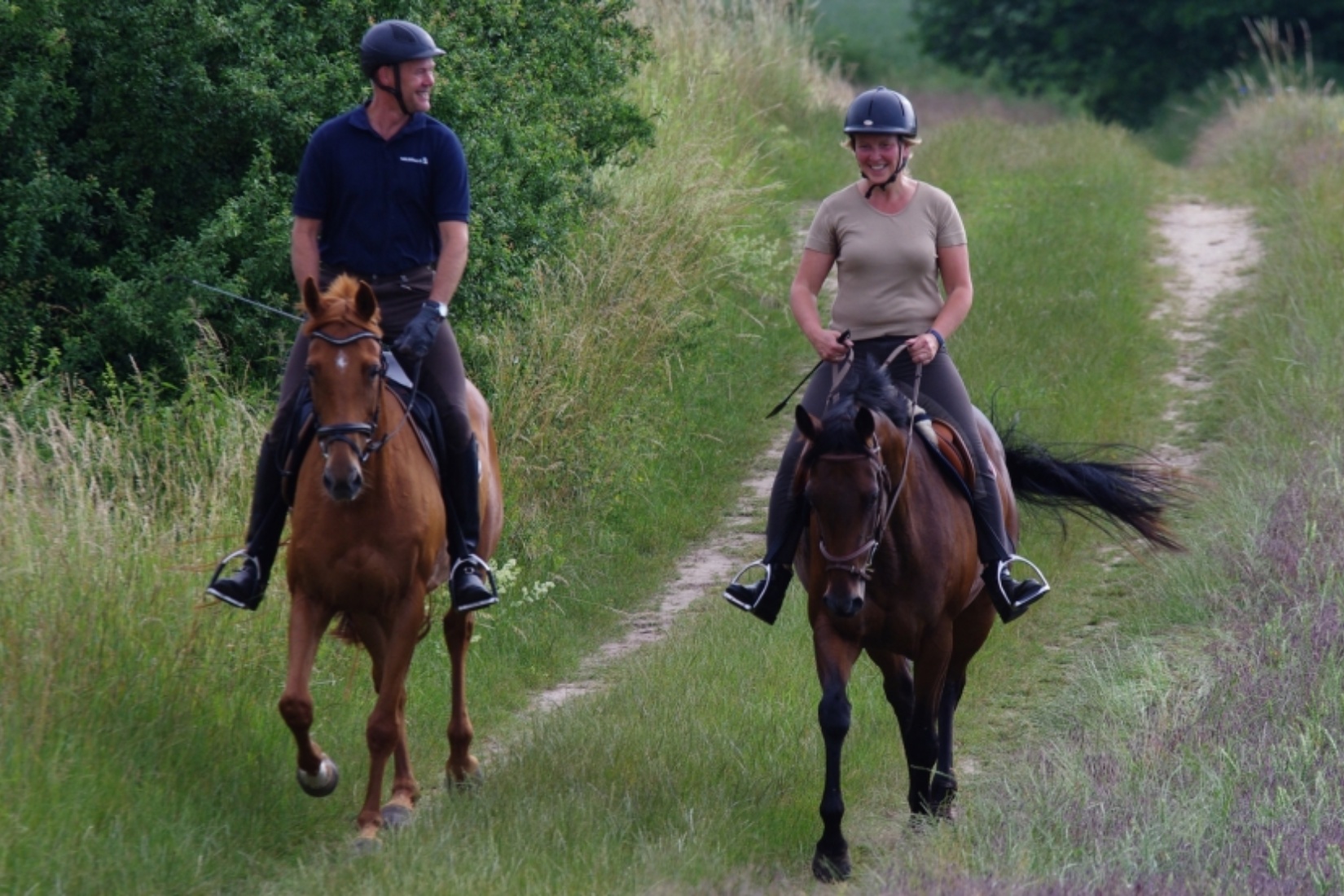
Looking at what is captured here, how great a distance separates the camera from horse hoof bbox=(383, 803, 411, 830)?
6.05 m

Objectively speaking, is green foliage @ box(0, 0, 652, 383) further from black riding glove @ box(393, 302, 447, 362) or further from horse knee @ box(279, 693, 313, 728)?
horse knee @ box(279, 693, 313, 728)

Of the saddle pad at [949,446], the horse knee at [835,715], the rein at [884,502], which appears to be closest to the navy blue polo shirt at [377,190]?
the rein at [884,502]

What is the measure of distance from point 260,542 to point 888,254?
2.61 metres

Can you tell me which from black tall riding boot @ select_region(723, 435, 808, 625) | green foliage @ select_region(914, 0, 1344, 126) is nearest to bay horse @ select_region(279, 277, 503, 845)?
black tall riding boot @ select_region(723, 435, 808, 625)

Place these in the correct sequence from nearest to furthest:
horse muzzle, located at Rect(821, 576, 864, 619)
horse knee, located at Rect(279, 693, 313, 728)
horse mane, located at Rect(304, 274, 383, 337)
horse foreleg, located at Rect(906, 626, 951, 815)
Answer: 1. horse muzzle, located at Rect(821, 576, 864, 619)
2. horse mane, located at Rect(304, 274, 383, 337)
3. horse knee, located at Rect(279, 693, 313, 728)
4. horse foreleg, located at Rect(906, 626, 951, 815)

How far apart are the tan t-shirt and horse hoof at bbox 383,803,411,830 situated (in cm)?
248

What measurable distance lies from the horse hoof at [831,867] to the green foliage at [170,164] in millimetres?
4817

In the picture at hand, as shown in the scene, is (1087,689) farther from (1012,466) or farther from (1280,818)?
(1280,818)

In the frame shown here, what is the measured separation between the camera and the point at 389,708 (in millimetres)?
6055

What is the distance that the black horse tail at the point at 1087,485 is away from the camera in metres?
7.67

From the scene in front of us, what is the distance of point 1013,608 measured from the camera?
6.50 metres

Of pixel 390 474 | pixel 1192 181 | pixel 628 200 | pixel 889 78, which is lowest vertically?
pixel 889 78

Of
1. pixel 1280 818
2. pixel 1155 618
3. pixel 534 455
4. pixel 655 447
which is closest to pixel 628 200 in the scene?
pixel 655 447

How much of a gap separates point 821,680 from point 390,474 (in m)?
1.72
